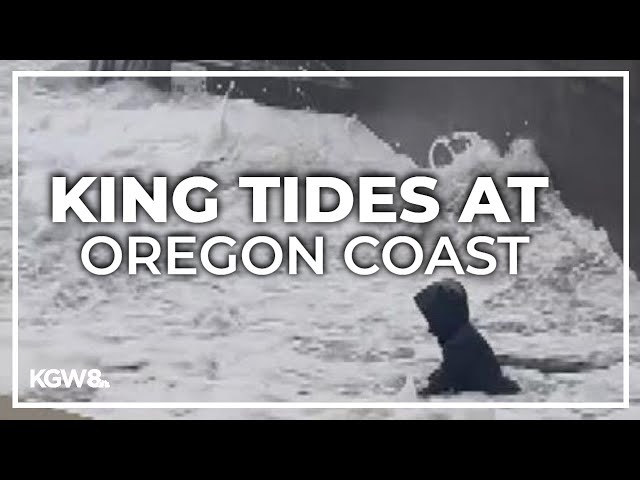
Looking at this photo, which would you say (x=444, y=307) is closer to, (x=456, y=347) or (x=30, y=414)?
(x=456, y=347)

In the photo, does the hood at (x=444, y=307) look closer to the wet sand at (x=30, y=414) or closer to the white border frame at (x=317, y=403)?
the white border frame at (x=317, y=403)

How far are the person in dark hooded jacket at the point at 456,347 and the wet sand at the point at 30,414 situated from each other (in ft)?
3.28

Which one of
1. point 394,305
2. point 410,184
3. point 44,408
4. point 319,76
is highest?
point 319,76

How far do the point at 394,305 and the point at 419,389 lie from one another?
0.25 meters

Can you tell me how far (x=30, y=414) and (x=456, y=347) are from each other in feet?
4.00

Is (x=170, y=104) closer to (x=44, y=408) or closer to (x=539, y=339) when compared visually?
(x=44, y=408)

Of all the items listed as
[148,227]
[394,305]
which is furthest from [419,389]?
[148,227]

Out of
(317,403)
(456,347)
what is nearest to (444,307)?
(456,347)

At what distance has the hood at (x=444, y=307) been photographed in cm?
473

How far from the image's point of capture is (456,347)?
4727 millimetres

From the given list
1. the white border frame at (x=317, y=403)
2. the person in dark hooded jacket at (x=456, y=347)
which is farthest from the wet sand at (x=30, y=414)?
the person in dark hooded jacket at (x=456, y=347)

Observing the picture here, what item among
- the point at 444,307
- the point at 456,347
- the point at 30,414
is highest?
the point at 444,307

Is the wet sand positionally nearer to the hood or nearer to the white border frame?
the white border frame
